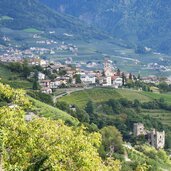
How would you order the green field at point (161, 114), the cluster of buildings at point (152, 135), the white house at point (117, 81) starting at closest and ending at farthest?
the cluster of buildings at point (152, 135) → the green field at point (161, 114) → the white house at point (117, 81)

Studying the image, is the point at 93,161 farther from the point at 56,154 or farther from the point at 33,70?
the point at 33,70

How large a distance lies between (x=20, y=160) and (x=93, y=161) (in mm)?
2006

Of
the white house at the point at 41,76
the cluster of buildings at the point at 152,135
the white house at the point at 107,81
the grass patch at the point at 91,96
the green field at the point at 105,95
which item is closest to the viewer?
the cluster of buildings at the point at 152,135

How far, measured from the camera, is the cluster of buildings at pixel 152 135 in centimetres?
6619

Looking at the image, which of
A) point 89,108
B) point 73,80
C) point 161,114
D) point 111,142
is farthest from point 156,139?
point 73,80

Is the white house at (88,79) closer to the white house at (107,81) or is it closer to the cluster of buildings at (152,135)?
the white house at (107,81)

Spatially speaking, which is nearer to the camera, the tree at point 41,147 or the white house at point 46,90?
the tree at point 41,147

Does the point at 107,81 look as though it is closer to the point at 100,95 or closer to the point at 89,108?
the point at 100,95

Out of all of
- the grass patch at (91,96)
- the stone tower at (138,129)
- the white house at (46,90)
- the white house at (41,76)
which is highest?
the white house at (41,76)

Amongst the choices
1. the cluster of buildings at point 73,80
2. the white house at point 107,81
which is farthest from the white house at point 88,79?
the white house at point 107,81

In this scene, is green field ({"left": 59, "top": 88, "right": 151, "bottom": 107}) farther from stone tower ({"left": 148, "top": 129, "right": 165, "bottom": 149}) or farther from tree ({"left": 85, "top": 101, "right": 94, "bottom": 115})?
stone tower ({"left": 148, "top": 129, "right": 165, "bottom": 149})

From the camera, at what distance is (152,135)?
218 ft

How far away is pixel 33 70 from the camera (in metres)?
92.0

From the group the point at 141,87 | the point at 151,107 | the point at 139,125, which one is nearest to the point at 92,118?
the point at 139,125
